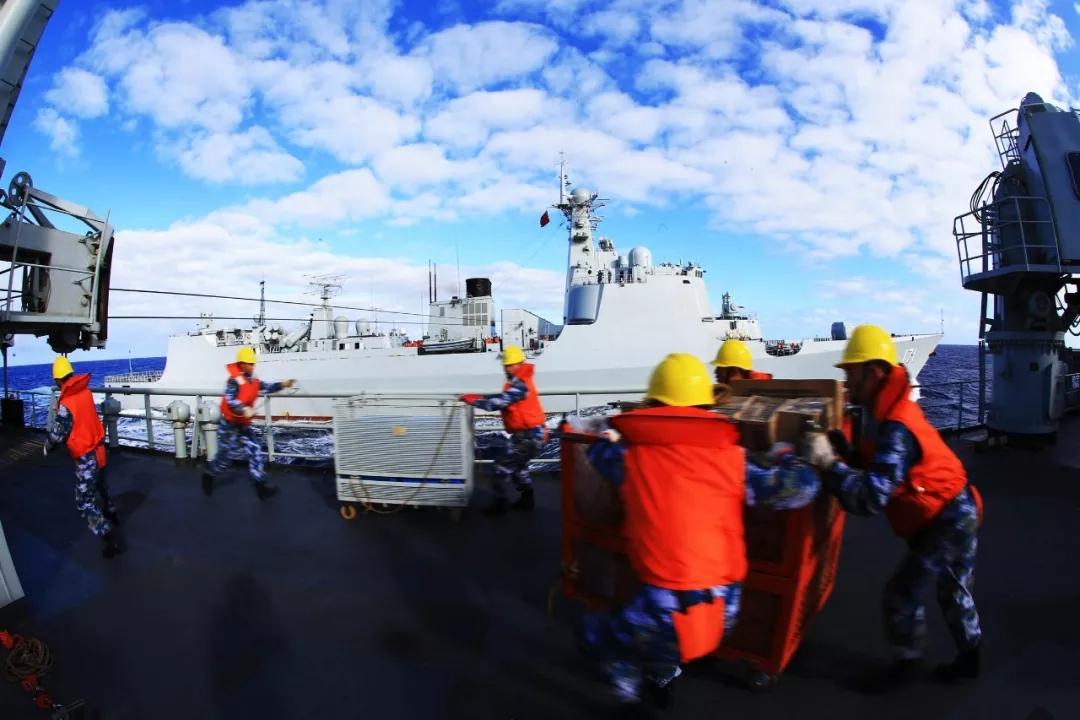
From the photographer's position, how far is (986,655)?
270 centimetres

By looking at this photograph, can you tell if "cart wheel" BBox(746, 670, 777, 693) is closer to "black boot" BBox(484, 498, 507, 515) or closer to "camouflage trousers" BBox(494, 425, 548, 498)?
"camouflage trousers" BBox(494, 425, 548, 498)

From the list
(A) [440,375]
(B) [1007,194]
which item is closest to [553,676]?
(B) [1007,194]

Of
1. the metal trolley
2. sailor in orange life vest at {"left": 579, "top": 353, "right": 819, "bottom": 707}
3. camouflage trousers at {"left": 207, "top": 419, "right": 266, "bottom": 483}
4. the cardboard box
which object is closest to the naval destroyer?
camouflage trousers at {"left": 207, "top": 419, "right": 266, "bottom": 483}

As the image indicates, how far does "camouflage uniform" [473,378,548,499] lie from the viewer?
15.6 ft

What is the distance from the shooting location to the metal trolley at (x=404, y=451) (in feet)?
15.5

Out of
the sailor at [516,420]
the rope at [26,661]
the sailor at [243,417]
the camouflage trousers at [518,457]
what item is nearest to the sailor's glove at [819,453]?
the sailor at [516,420]

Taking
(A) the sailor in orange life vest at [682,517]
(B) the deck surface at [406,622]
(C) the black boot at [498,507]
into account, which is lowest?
(B) the deck surface at [406,622]

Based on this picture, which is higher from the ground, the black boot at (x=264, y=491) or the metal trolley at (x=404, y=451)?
the metal trolley at (x=404, y=451)

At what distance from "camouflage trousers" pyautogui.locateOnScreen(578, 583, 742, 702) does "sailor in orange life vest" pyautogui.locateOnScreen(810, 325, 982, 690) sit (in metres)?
0.73

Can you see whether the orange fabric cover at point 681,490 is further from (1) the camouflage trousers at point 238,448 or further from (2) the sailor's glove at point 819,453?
(1) the camouflage trousers at point 238,448

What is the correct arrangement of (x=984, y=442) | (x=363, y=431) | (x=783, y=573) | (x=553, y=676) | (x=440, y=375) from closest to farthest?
(x=783, y=573)
(x=553, y=676)
(x=363, y=431)
(x=984, y=442)
(x=440, y=375)

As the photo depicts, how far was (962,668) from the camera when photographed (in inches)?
97.1

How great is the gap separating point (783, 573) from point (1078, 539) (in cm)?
367

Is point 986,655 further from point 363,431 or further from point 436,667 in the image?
point 363,431
